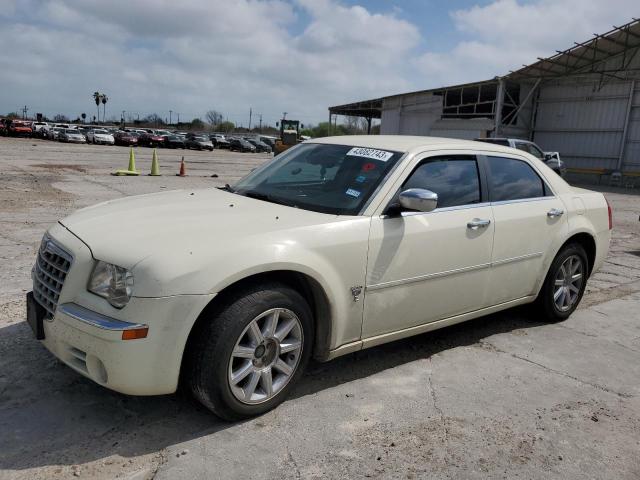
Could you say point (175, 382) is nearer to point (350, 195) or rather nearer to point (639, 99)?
point (350, 195)

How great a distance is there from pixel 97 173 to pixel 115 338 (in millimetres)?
16939

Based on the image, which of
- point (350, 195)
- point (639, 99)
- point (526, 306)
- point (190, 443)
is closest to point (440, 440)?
point (190, 443)

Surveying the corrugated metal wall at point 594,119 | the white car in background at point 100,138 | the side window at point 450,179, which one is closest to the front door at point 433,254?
the side window at point 450,179

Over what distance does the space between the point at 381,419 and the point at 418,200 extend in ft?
4.41

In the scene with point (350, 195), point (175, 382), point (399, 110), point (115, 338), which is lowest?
point (175, 382)

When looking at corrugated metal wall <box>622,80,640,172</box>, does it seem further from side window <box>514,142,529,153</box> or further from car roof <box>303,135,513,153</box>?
car roof <box>303,135,513,153</box>

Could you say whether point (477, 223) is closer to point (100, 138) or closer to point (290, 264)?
point (290, 264)

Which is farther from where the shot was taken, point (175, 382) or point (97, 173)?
point (97, 173)

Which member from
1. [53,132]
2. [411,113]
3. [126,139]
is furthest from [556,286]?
[53,132]

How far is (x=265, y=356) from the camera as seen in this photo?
3158 mm

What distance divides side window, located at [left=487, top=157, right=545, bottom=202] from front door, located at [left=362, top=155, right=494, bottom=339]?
0.19 metres

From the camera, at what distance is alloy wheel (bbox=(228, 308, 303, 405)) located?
9.93 feet

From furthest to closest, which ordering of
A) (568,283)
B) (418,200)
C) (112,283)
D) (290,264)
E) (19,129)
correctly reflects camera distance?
(19,129) → (568,283) → (418,200) → (290,264) → (112,283)

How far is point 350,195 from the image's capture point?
3.68 meters
